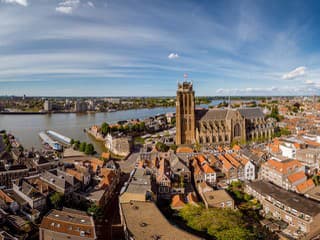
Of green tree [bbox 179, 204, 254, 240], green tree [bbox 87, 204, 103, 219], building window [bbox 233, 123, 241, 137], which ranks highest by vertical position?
building window [bbox 233, 123, 241, 137]

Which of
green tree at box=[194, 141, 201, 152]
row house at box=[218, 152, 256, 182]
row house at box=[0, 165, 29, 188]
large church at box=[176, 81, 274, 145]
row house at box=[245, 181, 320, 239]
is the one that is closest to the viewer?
row house at box=[245, 181, 320, 239]

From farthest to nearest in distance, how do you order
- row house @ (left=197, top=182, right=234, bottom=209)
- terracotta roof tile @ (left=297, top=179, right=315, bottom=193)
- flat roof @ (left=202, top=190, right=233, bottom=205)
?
1. terracotta roof tile @ (left=297, top=179, right=315, bottom=193)
2. flat roof @ (left=202, top=190, right=233, bottom=205)
3. row house @ (left=197, top=182, right=234, bottom=209)

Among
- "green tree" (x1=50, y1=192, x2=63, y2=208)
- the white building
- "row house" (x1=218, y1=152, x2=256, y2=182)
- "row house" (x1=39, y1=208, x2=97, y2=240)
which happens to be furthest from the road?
the white building

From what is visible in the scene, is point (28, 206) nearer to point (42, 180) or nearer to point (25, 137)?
point (42, 180)

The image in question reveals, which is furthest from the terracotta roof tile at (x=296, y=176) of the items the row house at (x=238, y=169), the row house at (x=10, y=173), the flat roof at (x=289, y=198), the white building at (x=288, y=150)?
the row house at (x=10, y=173)

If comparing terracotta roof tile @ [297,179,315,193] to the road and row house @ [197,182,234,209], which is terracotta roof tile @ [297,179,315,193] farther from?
the road

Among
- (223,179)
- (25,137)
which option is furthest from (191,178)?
(25,137)

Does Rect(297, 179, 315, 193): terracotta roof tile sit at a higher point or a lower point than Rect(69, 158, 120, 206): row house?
lower
